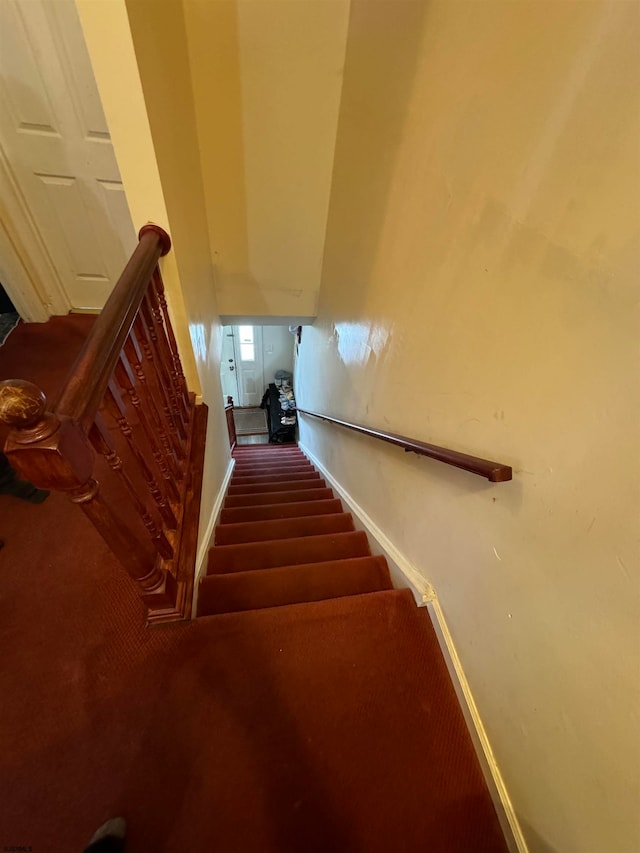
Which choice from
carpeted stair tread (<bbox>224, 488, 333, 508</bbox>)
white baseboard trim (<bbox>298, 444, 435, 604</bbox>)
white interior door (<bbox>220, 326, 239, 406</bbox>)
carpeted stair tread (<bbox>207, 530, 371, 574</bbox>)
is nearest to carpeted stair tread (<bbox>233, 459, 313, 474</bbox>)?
carpeted stair tread (<bbox>224, 488, 333, 508</bbox>)

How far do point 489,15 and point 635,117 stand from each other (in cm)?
53

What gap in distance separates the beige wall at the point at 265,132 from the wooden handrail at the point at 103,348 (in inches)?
62.8

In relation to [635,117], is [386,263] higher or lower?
higher

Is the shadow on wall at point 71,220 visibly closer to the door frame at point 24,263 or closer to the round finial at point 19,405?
the door frame at point 24,263

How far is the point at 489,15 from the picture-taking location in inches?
27.0

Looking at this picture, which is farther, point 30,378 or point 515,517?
point 30,378

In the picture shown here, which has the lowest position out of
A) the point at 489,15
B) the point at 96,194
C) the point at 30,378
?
the point at 489,15

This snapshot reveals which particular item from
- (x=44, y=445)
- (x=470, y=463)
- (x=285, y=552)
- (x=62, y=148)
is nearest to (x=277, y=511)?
(x=285, y=552)

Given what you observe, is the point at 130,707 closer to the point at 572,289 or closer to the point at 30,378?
the point at 572,289

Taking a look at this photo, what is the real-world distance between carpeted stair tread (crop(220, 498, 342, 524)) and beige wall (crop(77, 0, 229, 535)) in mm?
229

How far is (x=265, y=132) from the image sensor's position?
2.04 m

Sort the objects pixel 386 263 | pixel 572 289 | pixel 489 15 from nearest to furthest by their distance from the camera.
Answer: pixel 572 289 < pixel 489 15 < pixel 386 263

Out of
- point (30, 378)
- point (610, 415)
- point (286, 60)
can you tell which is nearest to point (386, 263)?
point (610, 415)

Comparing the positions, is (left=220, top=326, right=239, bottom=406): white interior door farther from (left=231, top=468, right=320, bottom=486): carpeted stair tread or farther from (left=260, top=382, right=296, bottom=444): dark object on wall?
(left=231, top=468, right=320, bottom=486): carpeted stair tread
